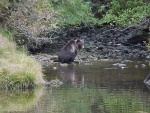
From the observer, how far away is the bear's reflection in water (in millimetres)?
17708

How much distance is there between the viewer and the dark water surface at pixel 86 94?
12.5 meters

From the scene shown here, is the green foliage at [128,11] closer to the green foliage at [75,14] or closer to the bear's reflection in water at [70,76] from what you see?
the green foliage at [75,14]

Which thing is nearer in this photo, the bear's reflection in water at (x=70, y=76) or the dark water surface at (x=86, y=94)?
the dark water surface at (x=86, y=94)

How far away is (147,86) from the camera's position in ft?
54.5

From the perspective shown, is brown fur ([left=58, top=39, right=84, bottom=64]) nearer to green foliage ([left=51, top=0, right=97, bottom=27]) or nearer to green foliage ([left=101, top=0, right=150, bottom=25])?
green foliage ([left=101, top=0, right=150, bottom=25])

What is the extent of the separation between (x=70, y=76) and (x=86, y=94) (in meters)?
4.87

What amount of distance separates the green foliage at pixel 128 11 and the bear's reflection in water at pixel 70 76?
604 cm

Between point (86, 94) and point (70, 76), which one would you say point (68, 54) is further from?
point (86, 94)

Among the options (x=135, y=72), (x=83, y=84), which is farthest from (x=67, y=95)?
(x=135, y=72)

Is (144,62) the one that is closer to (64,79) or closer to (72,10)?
(64,79)


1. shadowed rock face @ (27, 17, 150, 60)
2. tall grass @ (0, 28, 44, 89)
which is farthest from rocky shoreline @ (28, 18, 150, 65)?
tall grass @ (0, 28, 44, 89)

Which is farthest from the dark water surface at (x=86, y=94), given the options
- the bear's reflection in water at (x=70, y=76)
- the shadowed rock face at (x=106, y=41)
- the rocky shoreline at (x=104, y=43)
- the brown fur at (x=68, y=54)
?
the shadowed rock face at (x=106, y=41)

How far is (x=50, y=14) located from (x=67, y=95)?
26.8ft

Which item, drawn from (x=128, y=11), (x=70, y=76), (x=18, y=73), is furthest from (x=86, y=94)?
(x=128, y=11)
